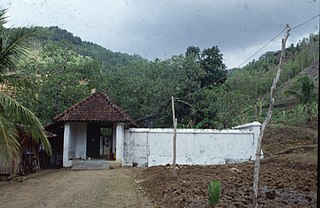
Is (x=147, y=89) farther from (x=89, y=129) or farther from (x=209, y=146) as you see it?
(x=209, y=146)

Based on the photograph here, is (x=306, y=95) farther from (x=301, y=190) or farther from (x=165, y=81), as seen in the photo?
(x=301, y=190)

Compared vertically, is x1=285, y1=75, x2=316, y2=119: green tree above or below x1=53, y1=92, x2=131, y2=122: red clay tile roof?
above

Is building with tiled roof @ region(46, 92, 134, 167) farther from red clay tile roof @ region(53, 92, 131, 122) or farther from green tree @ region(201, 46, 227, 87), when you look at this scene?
green tree @ region(201, 46, 227, 87)

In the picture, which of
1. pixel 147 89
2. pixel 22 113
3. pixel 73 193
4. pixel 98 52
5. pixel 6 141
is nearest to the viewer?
pixel 6 141

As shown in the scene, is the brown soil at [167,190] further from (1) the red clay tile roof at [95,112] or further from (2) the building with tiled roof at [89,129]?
(1) the red clay tile roof at [95,112]

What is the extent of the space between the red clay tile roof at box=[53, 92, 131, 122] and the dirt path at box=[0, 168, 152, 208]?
5556 mm

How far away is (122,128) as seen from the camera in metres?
21.0

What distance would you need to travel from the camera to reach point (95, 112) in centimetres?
2130

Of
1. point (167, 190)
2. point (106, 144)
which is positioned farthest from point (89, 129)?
point (167, 190)

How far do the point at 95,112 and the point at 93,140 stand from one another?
9.51 feet

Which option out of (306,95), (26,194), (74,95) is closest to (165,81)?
(74,95)

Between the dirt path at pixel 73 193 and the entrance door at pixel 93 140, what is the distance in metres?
7.83

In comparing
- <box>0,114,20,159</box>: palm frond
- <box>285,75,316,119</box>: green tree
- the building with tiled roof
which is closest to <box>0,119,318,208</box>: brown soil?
<box>0,114,20,159</box>: palm frond

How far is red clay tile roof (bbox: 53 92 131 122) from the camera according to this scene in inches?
815
